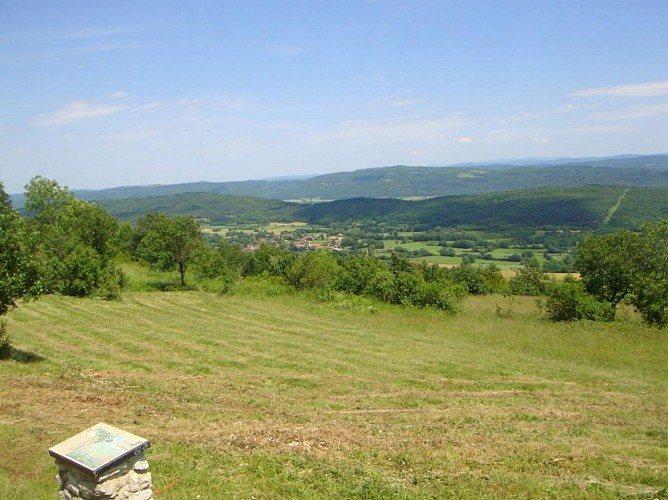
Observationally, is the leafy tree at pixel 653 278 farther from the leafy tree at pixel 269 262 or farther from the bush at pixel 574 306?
the leafy tree at pixel 269 262

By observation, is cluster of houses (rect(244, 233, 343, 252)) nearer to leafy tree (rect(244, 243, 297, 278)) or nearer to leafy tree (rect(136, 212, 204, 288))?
leafy tree (rect(244, 243, 297, 278))

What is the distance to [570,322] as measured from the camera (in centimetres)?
3030

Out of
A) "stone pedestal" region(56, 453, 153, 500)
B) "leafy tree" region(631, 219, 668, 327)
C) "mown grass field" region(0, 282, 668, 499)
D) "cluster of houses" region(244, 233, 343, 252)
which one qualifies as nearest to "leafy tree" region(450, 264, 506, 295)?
"leafy tree" region(631, 219, 668, 327)

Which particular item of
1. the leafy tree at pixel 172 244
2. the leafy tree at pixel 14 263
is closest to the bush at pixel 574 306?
the leafy tree at pixel 172 244

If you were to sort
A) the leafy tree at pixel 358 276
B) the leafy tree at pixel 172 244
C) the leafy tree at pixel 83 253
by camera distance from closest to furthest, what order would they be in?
the leafy tree at pixel 83 253 < the leafy tree at pixel 172 244 < the leafy tree at pixel 358 276

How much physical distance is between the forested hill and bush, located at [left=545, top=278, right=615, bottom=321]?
7607cm

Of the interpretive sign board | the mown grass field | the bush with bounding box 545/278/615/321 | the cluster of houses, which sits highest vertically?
the interpretive sign board

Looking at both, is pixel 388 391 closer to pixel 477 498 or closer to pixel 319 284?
pixel 477 498

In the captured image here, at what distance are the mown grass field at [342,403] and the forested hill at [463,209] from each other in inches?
3494

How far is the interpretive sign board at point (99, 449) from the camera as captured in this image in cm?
591

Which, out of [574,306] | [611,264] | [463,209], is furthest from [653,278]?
[463,209]

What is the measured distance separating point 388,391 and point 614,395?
7.57 metres

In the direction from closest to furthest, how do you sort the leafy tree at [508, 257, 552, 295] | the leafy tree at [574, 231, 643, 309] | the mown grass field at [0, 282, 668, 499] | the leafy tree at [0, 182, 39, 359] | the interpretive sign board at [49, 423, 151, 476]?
the interpretive sign board at [49, 423, 151, 476]
the mown grass field at [0, 282, 668, 499]
the leafy tree at [0, 182, 39, 359]
the leafy tree at [574, 231, 643, 309]
the leafy tree at [508, 257, 552, 295]

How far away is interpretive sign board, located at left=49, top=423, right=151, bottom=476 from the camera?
19.4 ft
